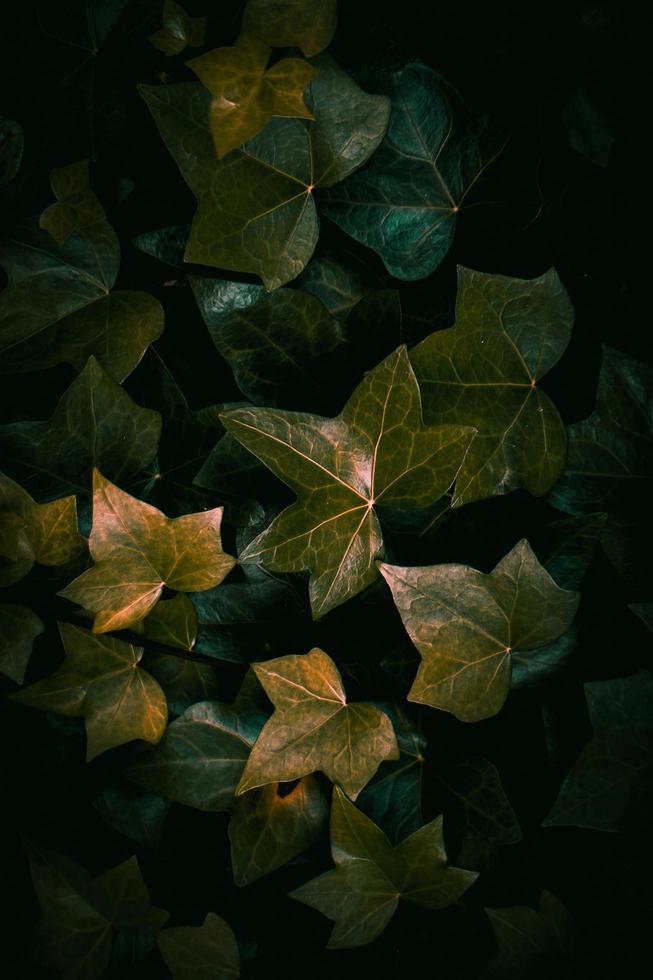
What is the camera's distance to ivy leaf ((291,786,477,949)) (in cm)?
63

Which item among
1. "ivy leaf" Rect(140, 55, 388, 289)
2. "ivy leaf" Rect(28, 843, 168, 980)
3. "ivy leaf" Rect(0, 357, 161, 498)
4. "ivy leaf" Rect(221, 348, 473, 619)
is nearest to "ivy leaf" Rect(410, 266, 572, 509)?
"ivy leaf" Rect(221, 348, 473, 619)

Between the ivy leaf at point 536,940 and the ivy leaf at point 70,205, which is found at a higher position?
the ivy leaf at point 70,205

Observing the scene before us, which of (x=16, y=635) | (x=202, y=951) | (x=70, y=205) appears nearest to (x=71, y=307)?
(x=70, y=205)

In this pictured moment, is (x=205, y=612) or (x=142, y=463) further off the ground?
(x=142, y=463)

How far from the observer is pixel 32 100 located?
0.69 meters

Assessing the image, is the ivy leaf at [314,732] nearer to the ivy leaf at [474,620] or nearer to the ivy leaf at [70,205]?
the ivy leaf at [474,620]

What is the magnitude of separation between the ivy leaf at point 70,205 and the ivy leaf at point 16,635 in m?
0.37

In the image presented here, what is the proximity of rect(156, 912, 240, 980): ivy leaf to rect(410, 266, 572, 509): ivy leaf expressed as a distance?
479mm

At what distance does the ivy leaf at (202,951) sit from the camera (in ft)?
2.30

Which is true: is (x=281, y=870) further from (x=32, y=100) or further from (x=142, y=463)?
(x=32, y=100)

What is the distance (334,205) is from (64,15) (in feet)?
0.97

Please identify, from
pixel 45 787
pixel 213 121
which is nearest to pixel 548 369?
pixel 213 121

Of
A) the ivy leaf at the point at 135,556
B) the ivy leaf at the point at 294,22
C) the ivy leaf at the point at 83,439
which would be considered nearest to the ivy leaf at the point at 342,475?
the ivy leaf at the point at 135,556

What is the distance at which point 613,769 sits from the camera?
1.94 feet
